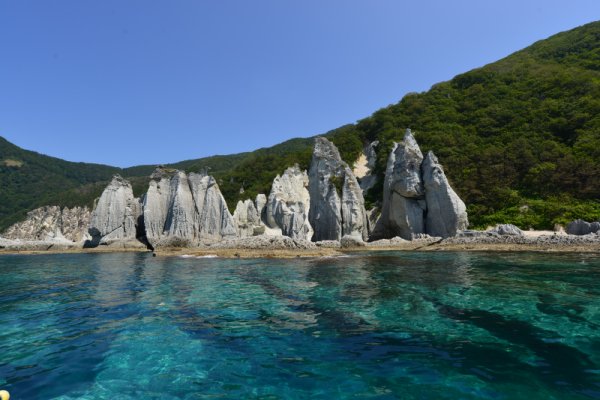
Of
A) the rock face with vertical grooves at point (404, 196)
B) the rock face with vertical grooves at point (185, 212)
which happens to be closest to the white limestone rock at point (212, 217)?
the rock face with vertical grooves at point (185, 212)

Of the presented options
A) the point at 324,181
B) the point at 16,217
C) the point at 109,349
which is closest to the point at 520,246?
the point at 324,181

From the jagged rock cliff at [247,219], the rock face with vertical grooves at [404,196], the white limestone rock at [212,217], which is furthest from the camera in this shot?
the jagged rock cliff at [247,219]

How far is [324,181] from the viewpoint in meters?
47.4

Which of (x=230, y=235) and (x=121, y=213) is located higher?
(x=121, y=213)

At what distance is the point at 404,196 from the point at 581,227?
59.0 feet

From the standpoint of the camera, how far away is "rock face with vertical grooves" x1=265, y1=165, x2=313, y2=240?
49531 millimetres

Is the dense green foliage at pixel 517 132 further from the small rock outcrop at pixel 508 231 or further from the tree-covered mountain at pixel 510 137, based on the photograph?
the small rock outcrop at pixel 508 231

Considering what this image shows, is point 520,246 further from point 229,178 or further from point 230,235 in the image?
point 229,178

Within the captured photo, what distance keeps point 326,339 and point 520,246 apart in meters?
31.0

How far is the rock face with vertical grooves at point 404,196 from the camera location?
4266 cm

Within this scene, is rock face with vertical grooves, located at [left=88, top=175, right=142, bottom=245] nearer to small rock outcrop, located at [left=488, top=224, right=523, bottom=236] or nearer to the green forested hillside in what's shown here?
small rock outcrop, located at [left=488, top=224, right=523, bottom=236]

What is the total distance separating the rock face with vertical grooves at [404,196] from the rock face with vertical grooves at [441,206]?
3.54 ft

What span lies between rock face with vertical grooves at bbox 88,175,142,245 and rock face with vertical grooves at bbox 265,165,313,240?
1998 centimetres

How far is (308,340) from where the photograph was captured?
8320 millimetres
